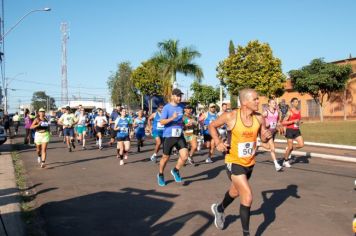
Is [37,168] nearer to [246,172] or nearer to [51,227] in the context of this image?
[51,227]

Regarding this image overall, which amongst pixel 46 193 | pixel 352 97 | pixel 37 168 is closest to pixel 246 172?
pixel 46 193

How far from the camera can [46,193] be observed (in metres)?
8.19

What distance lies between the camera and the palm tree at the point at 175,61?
112ft

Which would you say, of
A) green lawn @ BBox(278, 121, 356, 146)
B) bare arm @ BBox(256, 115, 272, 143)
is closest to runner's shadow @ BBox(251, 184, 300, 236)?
bare arm @ BBox(256, 115, 272, 143)

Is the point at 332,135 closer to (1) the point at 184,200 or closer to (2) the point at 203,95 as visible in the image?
(1) the point at 184,200

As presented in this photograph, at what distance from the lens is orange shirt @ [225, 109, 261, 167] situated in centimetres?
515

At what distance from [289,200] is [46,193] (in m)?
4.58

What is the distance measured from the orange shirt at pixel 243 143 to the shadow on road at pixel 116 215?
1.11 metres

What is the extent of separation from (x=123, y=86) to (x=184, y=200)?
58.2 metres

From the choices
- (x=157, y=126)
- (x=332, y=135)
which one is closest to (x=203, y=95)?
(x=332, y=135)

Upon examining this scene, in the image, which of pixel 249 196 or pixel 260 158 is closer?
pixel 249 196

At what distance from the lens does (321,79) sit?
43.8m

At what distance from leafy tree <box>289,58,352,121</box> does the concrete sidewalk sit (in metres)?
38.7

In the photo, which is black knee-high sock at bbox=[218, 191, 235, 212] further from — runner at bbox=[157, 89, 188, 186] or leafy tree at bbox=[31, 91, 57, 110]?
leafy tree at bbox=[31, 91, 57, 110]
